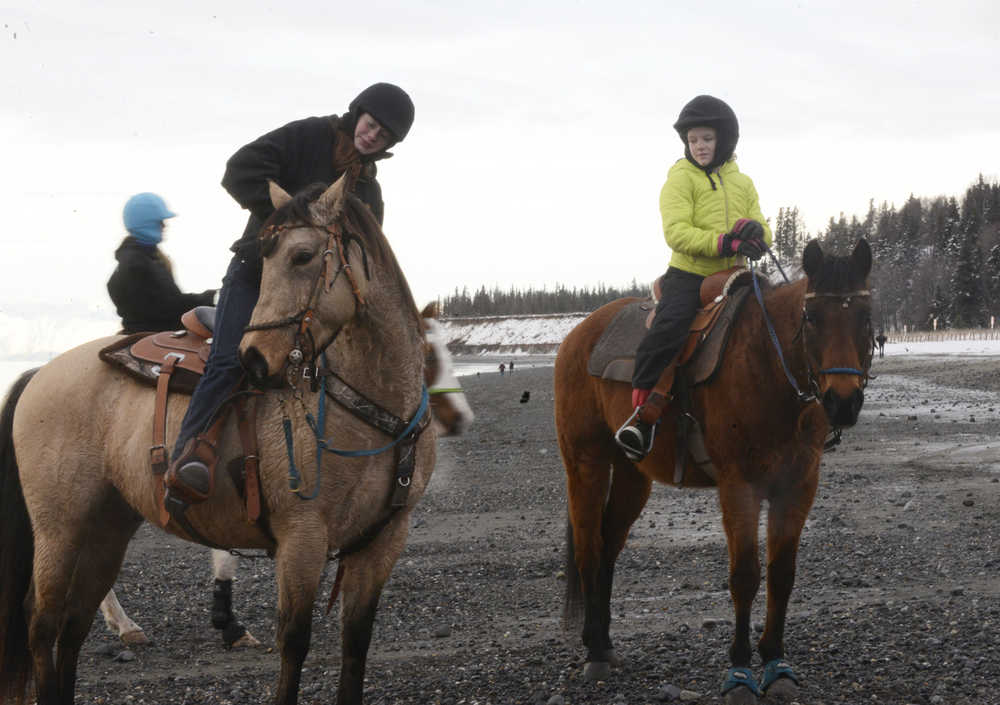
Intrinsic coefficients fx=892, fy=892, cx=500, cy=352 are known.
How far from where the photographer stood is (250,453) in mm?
4031

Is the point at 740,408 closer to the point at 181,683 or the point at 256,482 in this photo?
the point at 256,482

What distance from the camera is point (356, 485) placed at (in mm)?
4008

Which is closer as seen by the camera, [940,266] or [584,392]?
[584,392]

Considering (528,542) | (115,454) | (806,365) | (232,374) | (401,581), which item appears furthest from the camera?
(528,542)

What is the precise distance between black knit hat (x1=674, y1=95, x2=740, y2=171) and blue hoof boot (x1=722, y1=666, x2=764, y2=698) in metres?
3.18

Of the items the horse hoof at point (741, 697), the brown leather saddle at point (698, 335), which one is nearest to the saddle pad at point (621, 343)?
the brown leather saddle at point (698, 335)

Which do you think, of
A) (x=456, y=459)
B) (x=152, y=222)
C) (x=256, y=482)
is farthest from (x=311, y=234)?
(x=456, y=459)

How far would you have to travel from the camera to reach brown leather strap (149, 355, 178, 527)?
4234mm

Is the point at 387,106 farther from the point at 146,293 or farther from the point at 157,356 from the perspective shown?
the point at 146,293

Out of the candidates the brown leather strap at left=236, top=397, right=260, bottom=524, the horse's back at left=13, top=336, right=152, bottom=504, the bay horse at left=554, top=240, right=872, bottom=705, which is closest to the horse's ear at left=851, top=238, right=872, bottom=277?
the bay horse at left=554, top=240, right=872, bottom=705

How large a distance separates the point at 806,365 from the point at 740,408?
46 cm

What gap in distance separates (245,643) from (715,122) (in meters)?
4.96

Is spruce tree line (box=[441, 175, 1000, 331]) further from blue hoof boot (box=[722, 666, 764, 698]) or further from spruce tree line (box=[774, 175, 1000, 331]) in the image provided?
blue hoof boot (box=[722, 666, 764, 698])

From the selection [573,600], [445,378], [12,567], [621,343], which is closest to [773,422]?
[621,343]
